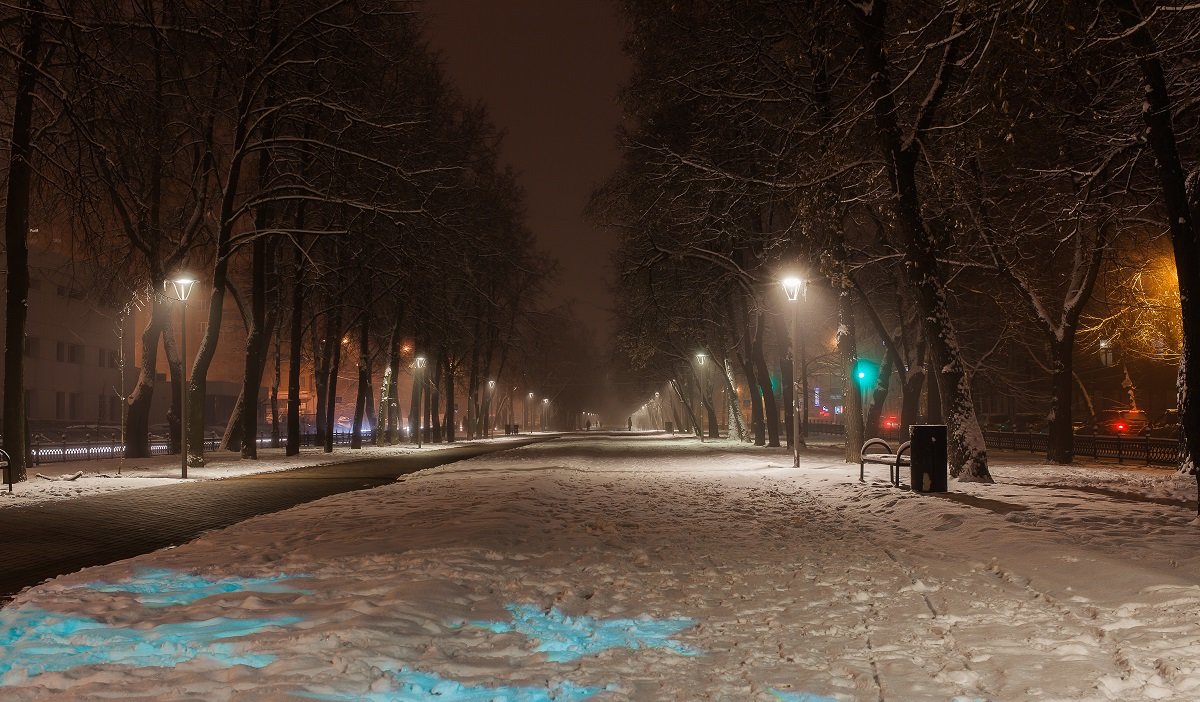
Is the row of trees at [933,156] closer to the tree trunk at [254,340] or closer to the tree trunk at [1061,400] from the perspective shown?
the tree trunk at [1061,400]

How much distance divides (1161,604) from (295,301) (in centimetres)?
2815

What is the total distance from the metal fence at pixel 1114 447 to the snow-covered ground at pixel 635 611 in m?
14.3

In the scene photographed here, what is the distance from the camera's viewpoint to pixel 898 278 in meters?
27.2

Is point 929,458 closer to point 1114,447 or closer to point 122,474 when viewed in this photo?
point 1114,447

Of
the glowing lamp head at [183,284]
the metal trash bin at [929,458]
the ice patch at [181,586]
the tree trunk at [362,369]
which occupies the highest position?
the glowing lamp head at [183,284]

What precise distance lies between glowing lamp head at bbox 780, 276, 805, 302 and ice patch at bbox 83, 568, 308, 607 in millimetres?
17453

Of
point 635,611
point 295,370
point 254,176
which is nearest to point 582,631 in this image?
point 635,611

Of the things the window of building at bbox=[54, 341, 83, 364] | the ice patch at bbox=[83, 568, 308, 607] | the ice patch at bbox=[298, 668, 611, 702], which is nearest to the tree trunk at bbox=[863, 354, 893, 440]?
the ice patch at bbox=[83, 568, 308, 607]

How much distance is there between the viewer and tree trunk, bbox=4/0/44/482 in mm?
16344

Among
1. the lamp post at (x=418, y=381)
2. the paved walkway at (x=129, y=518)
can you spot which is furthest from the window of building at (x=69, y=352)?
the paved walkway at (x=129, y=518)

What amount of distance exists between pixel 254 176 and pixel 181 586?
26516 mm

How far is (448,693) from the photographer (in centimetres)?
477

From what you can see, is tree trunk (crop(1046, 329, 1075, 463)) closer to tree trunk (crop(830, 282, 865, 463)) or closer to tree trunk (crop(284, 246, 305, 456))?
tree trunk (crop(830, 282, 865, 463))

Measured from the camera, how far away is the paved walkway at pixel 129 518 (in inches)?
335
